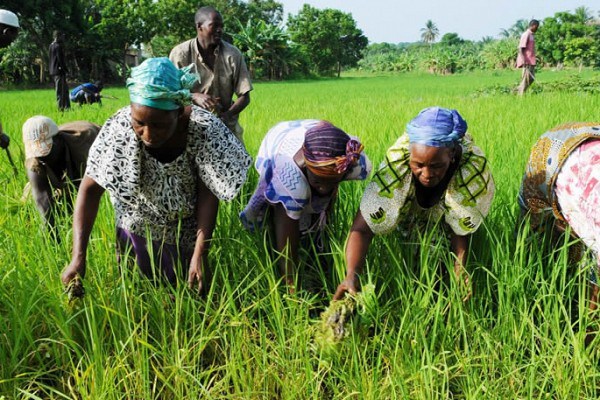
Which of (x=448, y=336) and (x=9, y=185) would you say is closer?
(x=448, y=336)

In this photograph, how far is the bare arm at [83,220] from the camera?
A: 66.6 inches

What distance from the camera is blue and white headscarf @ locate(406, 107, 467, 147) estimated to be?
58.9 inches

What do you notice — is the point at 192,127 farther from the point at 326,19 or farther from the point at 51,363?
the point at 326,19

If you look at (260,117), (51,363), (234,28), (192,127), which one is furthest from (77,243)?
(234,28)

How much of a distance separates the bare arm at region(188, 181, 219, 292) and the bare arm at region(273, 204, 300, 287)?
0.23m

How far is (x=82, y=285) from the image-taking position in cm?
164

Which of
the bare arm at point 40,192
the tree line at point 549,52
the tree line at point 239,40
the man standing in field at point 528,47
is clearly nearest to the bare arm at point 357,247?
the bare arm at point 40,192

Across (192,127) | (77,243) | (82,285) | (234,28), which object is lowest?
(82,285)

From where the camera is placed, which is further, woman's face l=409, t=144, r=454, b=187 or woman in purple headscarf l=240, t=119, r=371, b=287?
woman in purple headscarf l=240, t=119, r=371, b=287

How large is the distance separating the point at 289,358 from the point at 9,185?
235 centimetres

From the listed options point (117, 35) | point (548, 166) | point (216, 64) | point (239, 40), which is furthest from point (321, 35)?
point (548, 166)

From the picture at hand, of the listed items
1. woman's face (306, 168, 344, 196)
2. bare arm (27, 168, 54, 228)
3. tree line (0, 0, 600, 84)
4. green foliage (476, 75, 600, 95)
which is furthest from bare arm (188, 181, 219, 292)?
tree line (0, 0, 600, 84)

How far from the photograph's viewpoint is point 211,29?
328 centimetres

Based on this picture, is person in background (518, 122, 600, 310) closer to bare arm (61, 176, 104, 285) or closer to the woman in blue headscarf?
the woman in blue headscarf
